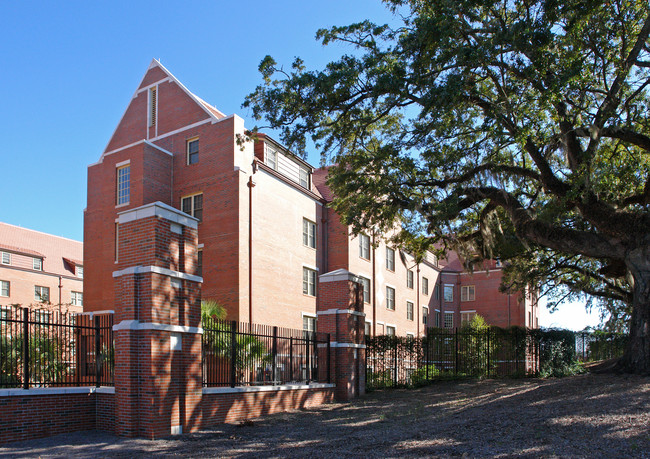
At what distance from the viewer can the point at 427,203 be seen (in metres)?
17.5

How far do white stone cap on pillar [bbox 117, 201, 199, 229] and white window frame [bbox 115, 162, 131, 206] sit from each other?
1649cm

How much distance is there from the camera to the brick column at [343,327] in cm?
1953

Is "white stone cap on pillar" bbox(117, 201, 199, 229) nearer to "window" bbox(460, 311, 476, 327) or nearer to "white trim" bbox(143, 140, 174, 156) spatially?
"white trim" bbox(143, 140, 174, 156)

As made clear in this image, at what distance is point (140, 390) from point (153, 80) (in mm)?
22742

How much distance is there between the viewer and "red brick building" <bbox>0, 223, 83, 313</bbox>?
49.2m

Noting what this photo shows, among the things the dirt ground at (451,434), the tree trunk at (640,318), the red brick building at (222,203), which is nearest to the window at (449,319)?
the red brick building at (222,203)

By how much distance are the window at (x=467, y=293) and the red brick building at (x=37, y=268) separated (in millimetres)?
36940

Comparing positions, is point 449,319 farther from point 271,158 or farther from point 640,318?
point 640,318

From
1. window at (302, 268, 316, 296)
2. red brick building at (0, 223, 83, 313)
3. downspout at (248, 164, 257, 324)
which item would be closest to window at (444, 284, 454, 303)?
window at (302, 268, 316, 296)

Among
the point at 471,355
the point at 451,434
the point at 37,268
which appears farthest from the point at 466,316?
the point at 451,434

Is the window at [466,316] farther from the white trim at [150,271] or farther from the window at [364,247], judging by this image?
the white trim at [150,271]

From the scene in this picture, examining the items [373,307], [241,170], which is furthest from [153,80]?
[373,307]

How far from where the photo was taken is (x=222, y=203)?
26.3m

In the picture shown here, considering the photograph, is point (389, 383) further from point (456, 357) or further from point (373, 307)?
point (373, 307)
